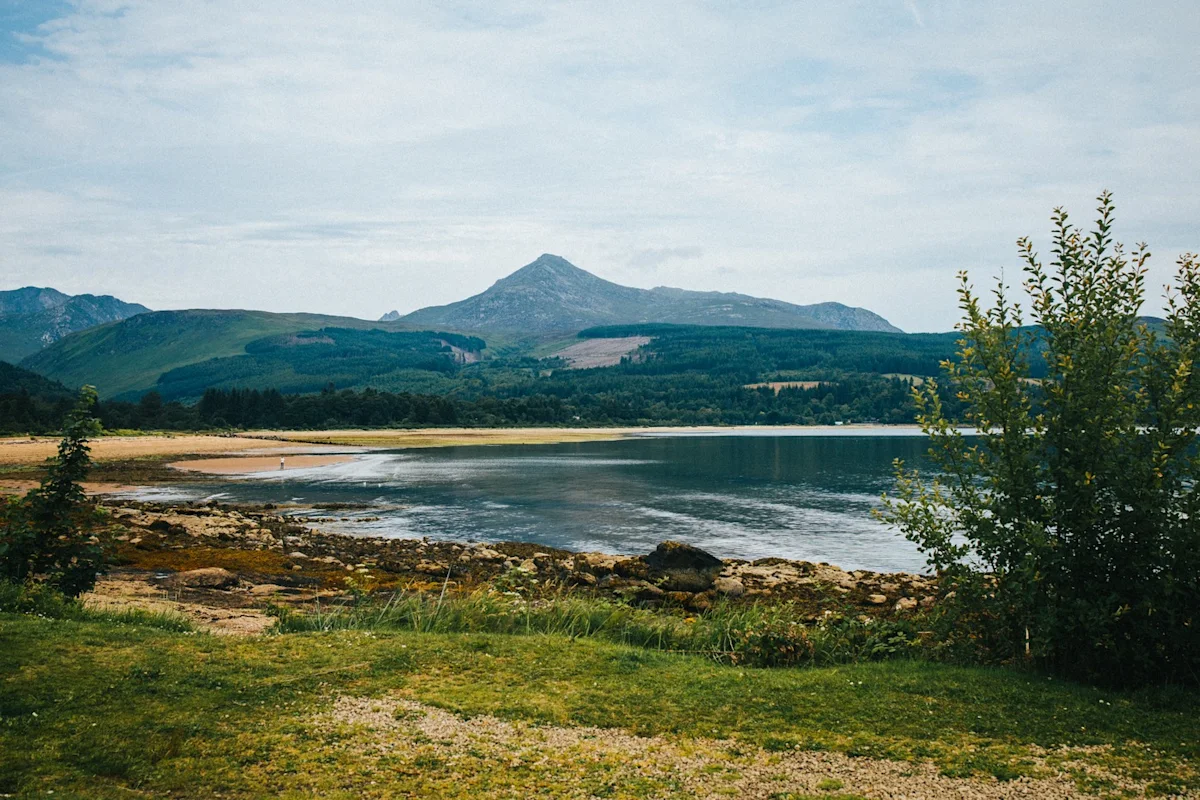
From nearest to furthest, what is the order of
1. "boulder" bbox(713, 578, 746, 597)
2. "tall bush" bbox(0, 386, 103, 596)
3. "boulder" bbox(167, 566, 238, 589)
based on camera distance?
"tall bush" bbox(0, 386, 103, 596) < "boulder" bbox(167, 566, 238, 589) < "boulder" bbox(713, 578, 746, 597)

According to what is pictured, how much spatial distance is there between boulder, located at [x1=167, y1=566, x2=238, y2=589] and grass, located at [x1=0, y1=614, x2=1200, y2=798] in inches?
293

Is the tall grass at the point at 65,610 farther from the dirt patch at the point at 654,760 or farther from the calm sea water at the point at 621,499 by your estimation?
the calm sea water at the point at 621,499

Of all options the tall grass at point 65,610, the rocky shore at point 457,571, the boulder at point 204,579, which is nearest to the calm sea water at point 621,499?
the rocky shore at point 457,571

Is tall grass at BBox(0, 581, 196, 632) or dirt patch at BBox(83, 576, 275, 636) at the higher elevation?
tall grass at BBox(0, 581, 196, 632)

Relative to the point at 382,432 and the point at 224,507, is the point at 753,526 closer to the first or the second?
the point at 224,507

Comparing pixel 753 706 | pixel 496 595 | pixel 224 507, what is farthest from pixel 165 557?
pixel 753 706

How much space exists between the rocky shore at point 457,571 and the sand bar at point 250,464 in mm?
36006

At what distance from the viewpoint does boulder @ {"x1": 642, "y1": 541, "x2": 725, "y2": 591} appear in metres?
22.3

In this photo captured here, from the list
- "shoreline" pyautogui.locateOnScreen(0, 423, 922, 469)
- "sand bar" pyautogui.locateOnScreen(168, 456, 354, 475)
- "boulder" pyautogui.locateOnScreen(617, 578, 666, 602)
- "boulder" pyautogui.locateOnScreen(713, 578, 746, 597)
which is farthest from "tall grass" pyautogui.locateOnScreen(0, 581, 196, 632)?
"sand bar" pyautogui.locateOnScreen(168, 456, 354, 475)

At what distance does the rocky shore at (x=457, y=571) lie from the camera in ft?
65.0

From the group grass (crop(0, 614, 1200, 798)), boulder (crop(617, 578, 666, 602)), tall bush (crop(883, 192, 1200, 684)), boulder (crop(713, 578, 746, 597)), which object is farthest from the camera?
boulder (crop(713, 578, 746, 597))

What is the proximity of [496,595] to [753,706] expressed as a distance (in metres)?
7.11

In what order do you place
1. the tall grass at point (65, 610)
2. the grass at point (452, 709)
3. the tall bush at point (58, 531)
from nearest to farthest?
the grass at point (452, 709) < the tall grass at point (65, 610) < the tall bush at point (58, 531)

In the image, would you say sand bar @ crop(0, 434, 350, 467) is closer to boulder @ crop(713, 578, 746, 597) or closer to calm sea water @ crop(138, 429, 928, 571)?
calm sea water @ crop(138, 429, 928, 571)
